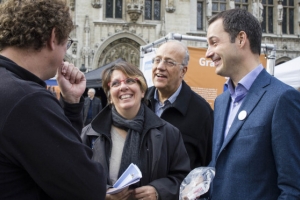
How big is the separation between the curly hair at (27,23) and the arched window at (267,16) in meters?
17.6

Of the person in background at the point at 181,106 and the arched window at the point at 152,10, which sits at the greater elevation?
the arched window at the point at 152,10

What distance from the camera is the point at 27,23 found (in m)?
1.44

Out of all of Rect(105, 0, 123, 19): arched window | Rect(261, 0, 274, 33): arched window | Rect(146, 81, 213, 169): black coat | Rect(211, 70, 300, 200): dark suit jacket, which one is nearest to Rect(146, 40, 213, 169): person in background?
Rect(146, 81, 213, 169): black coat

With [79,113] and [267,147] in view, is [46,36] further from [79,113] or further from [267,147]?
[267,147]

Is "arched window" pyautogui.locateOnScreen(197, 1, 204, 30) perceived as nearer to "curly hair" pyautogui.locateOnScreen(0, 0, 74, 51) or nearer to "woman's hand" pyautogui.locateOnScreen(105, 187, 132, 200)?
"woman's hand" pyautogui.locateOnScreen(105, 187, 132, 200)

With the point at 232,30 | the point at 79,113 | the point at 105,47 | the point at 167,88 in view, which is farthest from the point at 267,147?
the point at 105,47

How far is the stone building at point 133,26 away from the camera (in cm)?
1568

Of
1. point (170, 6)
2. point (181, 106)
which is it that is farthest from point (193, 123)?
point (170, 6)

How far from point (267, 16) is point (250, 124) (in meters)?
17.4

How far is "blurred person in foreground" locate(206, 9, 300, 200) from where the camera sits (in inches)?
70.7

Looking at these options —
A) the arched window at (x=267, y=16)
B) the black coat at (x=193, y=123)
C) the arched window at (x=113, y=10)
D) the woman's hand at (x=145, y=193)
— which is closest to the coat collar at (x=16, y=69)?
the woman's hand at (x=145, y=193)

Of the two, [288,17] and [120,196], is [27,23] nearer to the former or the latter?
[120,196]

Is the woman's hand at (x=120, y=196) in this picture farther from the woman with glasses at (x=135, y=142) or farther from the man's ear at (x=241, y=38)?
the man's ear at (x=241, y=38)

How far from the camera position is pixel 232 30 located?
2078mm
